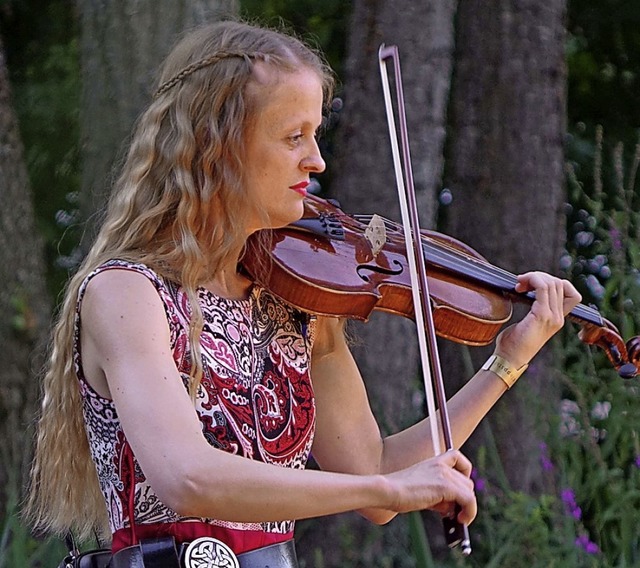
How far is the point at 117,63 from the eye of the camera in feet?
11.4

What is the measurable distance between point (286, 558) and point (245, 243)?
53cm

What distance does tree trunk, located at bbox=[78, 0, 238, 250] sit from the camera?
3.41 metres

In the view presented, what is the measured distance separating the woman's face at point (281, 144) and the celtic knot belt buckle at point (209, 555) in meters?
0.54

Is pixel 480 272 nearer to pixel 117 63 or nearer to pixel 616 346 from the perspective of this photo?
pixel 616 346

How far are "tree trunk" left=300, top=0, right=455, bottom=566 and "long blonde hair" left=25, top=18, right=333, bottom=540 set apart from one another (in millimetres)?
2002

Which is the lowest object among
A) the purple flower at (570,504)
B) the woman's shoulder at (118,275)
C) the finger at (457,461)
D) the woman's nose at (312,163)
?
the purple flower at (570,504)

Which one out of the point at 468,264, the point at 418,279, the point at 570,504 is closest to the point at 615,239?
the point at 570,504

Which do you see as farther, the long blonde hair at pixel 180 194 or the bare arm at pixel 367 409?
the bare arm at pixel 367 409

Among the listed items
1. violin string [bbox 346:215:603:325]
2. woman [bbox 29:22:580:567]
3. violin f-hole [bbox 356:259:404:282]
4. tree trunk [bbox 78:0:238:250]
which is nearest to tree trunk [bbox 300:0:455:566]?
tree trunk [bbox 78:0:238:250]

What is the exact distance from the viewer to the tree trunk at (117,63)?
3408 mm

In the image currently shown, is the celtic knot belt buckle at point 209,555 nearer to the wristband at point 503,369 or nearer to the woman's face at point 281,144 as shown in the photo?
the woman's face at point 281,144

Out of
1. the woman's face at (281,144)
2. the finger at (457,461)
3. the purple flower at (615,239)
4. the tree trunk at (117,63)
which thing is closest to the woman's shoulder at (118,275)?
the woman's face at (281,144)

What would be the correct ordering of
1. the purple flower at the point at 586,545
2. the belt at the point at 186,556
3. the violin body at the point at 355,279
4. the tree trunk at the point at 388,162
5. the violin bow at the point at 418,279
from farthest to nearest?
the tree trunk at the point at 388,162
the purple flower at the point at 586,545
the violin body at the point at 355,279
the violin bow at the point at 418,279
the belt at the point at 186,556

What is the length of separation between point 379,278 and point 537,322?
309mm
